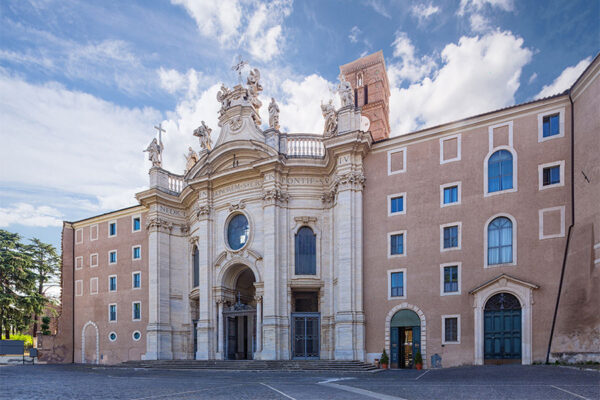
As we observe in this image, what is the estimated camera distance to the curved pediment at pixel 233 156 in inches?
1264

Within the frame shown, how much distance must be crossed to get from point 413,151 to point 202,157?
15724 mm

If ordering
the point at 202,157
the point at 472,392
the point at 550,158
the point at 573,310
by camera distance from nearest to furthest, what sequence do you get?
the point at 472,392
the point at 573,310
the point at 550,158
the point at 202,157

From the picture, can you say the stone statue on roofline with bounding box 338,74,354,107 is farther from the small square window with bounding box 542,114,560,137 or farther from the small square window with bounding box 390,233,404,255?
the small square window with bounding box 542,114,560,137

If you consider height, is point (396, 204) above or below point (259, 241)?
above

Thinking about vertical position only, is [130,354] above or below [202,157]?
below

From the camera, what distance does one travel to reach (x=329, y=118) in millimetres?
32031

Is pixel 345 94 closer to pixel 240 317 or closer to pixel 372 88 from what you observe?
pixel 240 317

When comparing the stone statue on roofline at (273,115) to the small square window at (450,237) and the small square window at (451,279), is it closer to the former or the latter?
the small square window at (450,237)

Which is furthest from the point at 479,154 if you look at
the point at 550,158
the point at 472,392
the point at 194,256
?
the point at 194,256

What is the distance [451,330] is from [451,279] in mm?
2663

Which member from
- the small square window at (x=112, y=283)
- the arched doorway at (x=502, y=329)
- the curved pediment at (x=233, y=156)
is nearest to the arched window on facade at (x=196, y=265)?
the curved pediment at (x=233, y=156)

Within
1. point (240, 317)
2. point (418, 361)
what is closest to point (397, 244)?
point (418, 361)

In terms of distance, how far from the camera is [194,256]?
3750 centimetres

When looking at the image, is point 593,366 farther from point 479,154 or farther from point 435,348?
point 479,154
